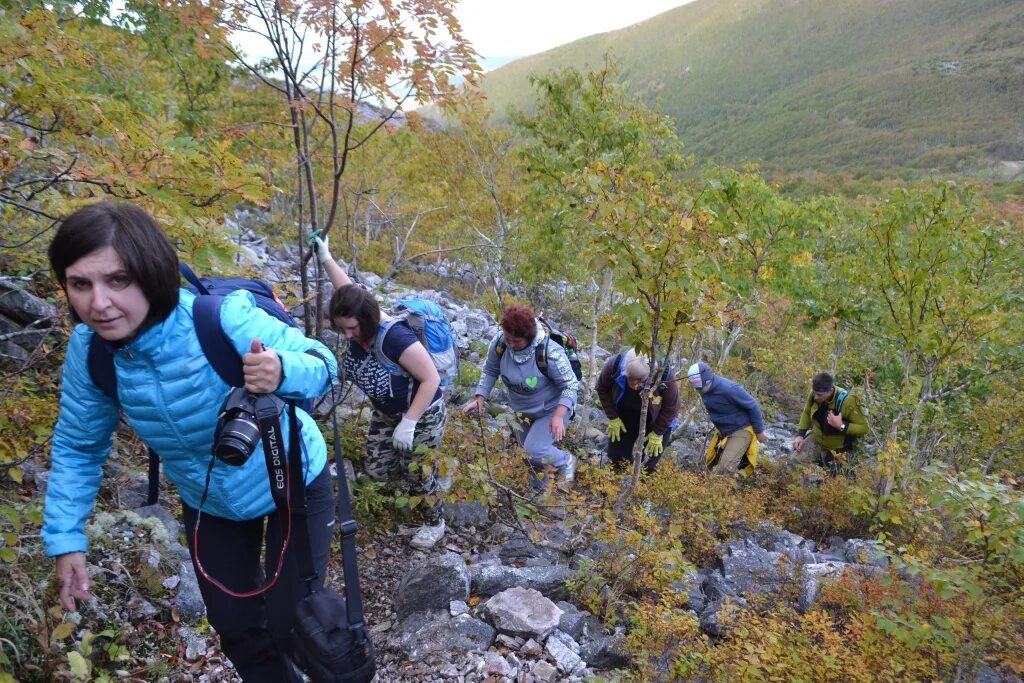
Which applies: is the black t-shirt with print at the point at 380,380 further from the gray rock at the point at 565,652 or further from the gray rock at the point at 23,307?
the gray rock at the point at 23,307

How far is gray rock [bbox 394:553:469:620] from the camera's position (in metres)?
3.27

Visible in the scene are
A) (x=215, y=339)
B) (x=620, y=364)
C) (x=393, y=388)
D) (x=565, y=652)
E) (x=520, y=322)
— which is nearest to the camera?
(x=215, y=339)

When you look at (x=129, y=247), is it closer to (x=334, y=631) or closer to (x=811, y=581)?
(x=334, y=631)

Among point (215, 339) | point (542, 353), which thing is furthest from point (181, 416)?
point (542, 353)

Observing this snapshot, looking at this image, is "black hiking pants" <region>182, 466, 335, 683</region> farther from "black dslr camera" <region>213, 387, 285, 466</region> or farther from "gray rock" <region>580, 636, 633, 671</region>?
"gray rock" <region>580, 636, 633, 671</region>

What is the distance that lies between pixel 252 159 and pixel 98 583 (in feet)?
15.0

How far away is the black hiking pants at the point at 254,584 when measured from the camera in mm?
2035

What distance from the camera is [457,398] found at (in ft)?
26.3

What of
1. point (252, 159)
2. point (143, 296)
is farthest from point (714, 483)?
point (252, 159)

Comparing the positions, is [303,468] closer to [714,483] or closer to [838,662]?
[838,662]

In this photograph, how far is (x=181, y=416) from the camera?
1.75 m

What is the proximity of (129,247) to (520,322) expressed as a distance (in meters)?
2.93

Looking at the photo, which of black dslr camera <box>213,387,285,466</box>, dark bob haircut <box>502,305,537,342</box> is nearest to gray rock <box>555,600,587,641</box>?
dark bob haircut <box>502,305,537,342</box>

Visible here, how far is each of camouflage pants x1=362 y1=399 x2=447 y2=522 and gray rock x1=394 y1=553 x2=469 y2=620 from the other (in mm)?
701
